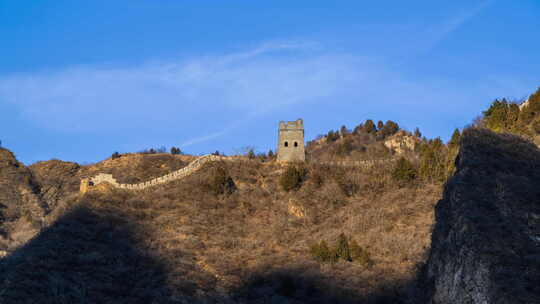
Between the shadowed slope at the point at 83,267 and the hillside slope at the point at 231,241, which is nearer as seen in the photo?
the shadowed slope at the point at 83,267

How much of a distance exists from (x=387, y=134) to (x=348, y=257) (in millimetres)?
60625

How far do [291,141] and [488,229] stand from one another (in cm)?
4957

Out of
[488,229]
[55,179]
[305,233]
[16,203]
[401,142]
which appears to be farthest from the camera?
[55,179]

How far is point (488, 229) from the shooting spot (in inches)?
1077

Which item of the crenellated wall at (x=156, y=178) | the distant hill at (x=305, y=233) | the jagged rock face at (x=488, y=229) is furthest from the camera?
the crenellated wall at (x=156, y=178)

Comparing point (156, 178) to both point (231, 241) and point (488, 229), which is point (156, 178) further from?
point (488, 229)

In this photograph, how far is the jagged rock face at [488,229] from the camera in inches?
975

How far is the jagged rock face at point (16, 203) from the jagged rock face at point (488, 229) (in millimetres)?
61183

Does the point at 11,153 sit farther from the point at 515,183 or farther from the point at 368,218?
the point at 515,183

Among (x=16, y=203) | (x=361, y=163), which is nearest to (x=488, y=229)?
(x=361, y=163)

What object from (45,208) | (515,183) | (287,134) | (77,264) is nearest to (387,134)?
(287,134)

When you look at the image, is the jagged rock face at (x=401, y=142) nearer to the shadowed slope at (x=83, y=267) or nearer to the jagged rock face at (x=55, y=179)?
the jagged rock face at (x=55, y=179)

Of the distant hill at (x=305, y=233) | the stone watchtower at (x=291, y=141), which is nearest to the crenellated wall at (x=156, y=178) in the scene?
the distant hill at (x=305, y=233)

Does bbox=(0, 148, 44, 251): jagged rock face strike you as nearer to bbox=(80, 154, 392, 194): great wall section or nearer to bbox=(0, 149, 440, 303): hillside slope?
bbox=(80, 154, 392, 194): great wall section
